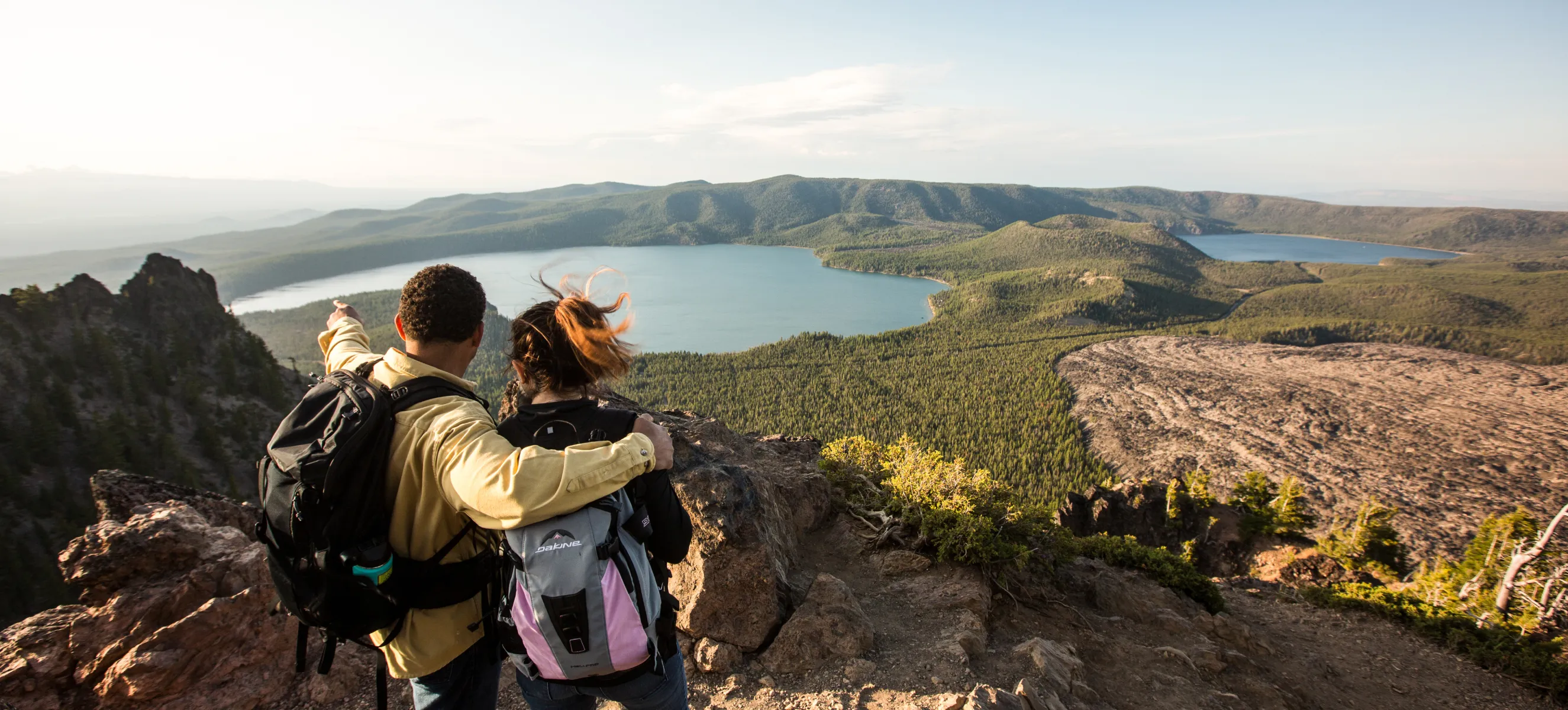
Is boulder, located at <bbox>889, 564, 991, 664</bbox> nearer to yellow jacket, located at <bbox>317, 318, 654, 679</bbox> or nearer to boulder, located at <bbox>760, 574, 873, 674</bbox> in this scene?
boulder, located at <bbox>760, 574, 873, 674</bbox>

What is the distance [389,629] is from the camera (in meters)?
2.45

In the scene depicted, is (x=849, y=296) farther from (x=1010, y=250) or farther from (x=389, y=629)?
(x=389, y=629)

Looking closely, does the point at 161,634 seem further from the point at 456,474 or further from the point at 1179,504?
the point at 1179,504

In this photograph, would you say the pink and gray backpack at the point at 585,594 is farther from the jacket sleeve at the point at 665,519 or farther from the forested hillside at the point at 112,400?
the forested hillside at the point at 112,400

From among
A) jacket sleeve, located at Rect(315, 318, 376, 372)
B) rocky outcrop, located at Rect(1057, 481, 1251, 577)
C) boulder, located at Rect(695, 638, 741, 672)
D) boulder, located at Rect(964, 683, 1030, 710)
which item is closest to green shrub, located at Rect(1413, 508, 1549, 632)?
rocky outcrop, located at Rect(1057, 481, 1251, 577)

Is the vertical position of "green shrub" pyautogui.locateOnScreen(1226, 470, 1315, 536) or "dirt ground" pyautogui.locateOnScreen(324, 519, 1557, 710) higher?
"dirt ground" pyautogui.locateOnScreen(324, 519, 1557, 710)

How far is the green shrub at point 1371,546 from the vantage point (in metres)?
14.1

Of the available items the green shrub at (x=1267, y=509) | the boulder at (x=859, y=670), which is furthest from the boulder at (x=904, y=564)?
the green shrub at (x=1267, y=509)

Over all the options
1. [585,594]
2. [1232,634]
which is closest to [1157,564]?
[1232,634]

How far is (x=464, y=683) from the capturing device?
272 cm

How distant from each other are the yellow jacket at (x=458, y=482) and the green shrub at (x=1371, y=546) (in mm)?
17836

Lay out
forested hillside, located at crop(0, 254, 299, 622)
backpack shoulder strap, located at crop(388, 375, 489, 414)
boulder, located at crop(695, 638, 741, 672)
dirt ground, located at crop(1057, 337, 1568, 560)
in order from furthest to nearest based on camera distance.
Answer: dirt ground, located at crop(1057, 337, 1568, 560)
forested hillside, located at crop(0, 254, 299, 622)
boulder, located at crop(695, 638, 741, 672)
backpack shoulder strap, located at crop(388, 375, 489, 414)

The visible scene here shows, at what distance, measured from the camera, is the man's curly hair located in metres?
2.46

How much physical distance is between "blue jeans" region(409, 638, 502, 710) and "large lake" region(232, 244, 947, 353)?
55.4 meters
